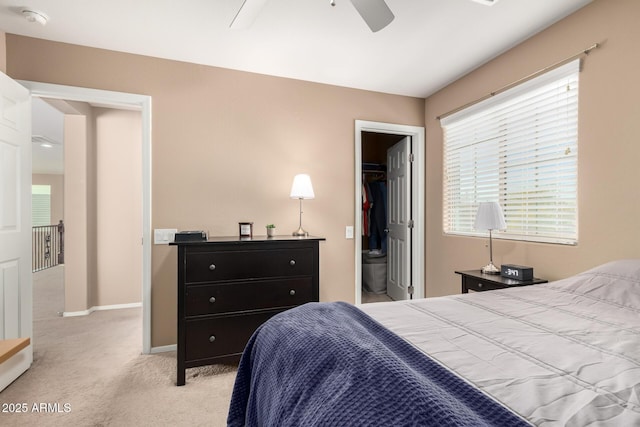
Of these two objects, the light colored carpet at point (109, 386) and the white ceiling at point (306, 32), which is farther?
the white ceiling at point (306, 32)

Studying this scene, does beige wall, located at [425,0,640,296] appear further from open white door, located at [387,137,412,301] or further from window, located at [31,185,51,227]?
window, located at [31,185,51,227]

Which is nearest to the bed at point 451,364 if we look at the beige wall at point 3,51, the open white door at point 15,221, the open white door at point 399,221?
the open white door at point 15,221

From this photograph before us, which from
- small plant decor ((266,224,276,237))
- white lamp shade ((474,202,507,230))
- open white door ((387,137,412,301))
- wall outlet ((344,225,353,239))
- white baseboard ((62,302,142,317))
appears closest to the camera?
white lamp shade ((474,202,507,230))

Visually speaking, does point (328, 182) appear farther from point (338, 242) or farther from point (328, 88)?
point (328, 88)

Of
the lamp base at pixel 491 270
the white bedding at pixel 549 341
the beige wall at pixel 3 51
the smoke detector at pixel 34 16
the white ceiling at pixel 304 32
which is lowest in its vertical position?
the lamp base at pixel 491 270

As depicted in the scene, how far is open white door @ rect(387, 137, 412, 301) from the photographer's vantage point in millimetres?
3670

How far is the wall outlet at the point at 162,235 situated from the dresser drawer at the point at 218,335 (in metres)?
0.82

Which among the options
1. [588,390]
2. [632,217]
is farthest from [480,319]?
[632,217]

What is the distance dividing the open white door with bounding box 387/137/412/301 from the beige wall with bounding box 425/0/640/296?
4.29 ft

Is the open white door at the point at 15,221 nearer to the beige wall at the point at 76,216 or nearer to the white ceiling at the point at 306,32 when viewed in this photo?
the white ceiling at the point at 306,32

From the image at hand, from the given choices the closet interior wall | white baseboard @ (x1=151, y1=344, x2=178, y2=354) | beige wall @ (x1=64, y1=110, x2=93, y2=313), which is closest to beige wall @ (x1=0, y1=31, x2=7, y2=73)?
beige wall @ (x1=64, y1=110, x2=93, y2=313)

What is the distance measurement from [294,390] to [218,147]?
7.88ft

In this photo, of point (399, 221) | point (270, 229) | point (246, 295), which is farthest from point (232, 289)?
point (399, 221)

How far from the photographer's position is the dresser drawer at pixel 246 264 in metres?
2.19
